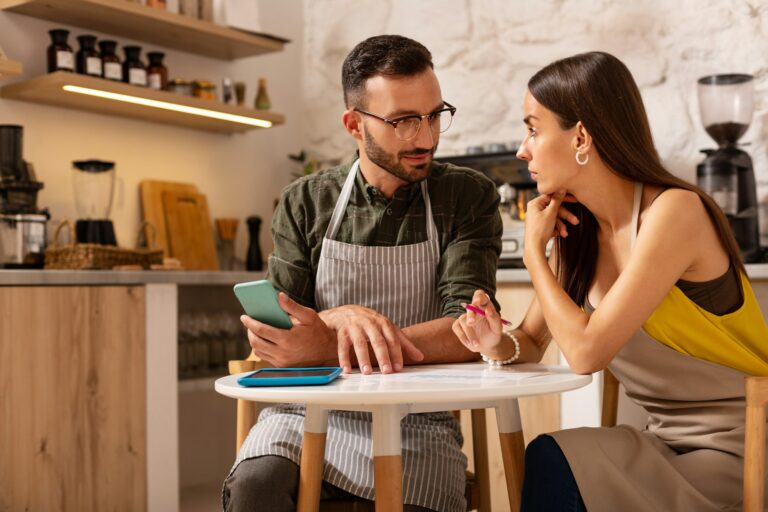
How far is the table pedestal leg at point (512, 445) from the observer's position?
6.15 ft

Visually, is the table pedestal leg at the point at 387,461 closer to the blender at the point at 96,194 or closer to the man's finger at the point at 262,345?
the man's finger at the point at 262,345

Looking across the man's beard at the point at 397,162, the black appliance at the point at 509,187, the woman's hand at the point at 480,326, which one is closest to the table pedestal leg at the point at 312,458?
the woman's hand at the point at 480,326

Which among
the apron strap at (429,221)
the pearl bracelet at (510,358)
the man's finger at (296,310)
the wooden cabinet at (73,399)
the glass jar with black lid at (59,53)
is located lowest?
the wooden cabinet at (73,399)

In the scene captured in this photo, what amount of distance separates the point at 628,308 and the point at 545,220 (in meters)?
0.32

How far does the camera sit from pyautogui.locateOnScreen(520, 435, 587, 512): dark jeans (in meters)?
1.67

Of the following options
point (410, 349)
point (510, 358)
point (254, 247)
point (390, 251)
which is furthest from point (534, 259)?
point (254, 247)

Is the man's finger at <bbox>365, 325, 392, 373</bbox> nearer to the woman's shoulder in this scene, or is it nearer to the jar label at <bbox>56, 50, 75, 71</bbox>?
the woman's shoulder

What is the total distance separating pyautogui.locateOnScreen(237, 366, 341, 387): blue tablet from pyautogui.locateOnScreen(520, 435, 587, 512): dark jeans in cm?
40

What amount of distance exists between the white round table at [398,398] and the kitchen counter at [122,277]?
1.33m

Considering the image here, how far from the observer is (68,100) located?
375 centimetres

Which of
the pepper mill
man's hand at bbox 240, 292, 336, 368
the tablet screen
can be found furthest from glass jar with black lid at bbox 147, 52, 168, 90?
the tablet screen

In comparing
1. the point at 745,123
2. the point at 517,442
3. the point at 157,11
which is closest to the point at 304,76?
the point at 157,11

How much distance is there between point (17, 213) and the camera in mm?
3402

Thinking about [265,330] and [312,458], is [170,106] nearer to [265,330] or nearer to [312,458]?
[265,330]
